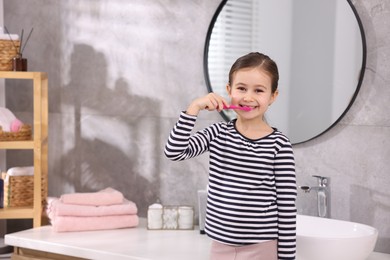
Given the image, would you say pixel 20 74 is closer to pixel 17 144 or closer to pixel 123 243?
pixel 17 144

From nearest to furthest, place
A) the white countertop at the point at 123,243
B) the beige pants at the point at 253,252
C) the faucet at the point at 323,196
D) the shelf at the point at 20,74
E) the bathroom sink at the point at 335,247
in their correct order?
1. the beige pants at the point at 253,252
2. the bathroom sink at the point at 335,247
3. the white countertop at the point at 123,243
4. the faucet at the point at 323,196
5. the shelf at the point at 20,74

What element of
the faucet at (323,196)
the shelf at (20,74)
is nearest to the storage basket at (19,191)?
the shelf at (20,74)

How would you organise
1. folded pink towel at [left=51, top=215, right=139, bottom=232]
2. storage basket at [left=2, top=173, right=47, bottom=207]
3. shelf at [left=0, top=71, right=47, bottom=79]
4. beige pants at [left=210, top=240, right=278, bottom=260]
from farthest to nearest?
1. storage basket at [left=2, top=173, right=47, bottom=207]
2. shelf at [left=0, top=71, right=47, bottom=79]
3. folded pink towel at [left=51, top=215, right=139, bottom=232]
4. beige pants at [left=210, top=240, right=278, bottom=260]

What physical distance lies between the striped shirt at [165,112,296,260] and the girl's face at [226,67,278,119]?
76mm

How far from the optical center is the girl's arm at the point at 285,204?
69.8 inches

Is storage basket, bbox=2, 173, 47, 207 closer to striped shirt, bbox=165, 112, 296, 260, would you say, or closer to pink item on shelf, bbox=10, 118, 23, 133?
pink item on shelf, bbox=10, 118, 23, 133

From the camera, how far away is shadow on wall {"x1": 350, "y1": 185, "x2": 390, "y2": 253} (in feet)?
7.65

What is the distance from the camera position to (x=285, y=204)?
5.82 ft

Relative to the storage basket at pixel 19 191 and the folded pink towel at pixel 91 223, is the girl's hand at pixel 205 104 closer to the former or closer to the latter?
the folded pink towel at pixel 91 223

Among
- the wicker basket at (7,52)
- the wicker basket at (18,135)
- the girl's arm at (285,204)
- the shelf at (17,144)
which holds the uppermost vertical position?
Answer: the wicker basket at (7,52)

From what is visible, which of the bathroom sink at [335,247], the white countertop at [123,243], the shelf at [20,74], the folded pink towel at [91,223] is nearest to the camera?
the bathroom sink at [335,247]

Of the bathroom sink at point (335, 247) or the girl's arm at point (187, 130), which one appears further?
the bathroom sink at point (335, 247)

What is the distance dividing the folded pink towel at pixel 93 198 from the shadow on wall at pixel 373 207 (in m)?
0.86

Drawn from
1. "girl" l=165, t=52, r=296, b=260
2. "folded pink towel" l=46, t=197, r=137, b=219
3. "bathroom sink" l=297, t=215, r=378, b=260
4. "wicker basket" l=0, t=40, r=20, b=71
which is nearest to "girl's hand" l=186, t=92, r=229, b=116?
"girl" l=165, t=52, r=296, b=260
